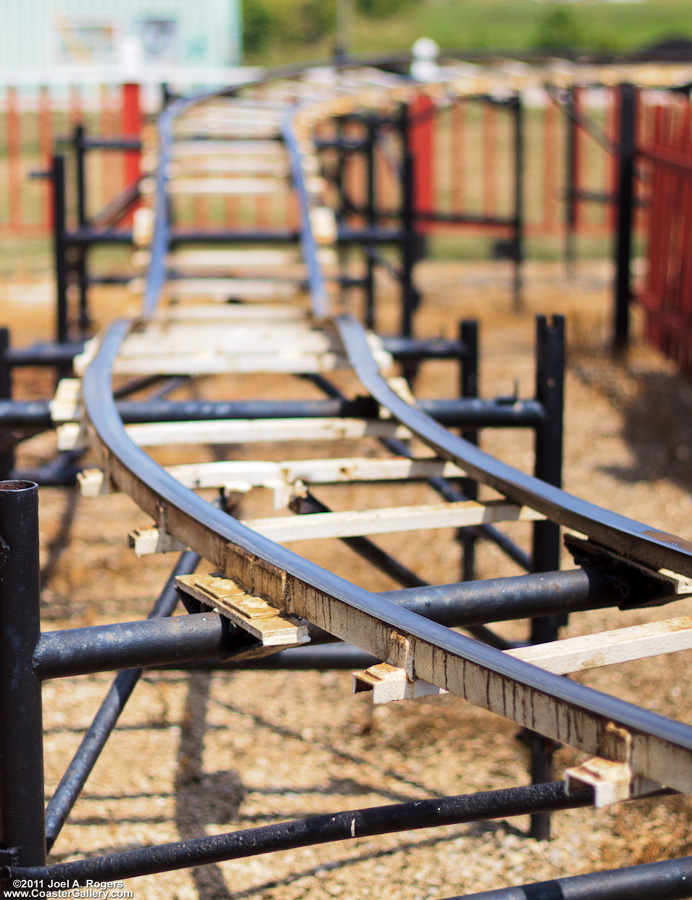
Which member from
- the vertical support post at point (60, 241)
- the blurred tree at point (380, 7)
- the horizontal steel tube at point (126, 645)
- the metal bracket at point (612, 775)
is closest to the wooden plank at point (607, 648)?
the metal bracket at point (612, 775)

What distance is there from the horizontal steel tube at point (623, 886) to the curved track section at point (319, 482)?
33 cm

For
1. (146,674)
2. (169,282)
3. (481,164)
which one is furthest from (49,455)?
(481,164)

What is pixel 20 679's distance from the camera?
4.97 ft

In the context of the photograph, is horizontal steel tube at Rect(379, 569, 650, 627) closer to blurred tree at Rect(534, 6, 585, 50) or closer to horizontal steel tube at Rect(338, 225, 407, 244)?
horizontal steel tube at Rect(338, 225, 407, 244)

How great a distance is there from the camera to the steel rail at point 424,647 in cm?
133

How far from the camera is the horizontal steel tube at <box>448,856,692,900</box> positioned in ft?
5.15

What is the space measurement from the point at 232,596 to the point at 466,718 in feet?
6.54

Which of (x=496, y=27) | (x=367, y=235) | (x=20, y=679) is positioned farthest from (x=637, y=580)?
(x=496, y=27)

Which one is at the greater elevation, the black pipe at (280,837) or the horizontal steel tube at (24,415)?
the horizontal steel tube at (24,415)

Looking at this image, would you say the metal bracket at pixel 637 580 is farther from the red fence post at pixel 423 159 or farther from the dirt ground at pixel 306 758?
the red fence post at pixel 423 159

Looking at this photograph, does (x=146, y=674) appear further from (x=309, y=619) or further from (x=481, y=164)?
(x=481, y=164)

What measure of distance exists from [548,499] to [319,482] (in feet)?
1.99

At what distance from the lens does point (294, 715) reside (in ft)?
11.7

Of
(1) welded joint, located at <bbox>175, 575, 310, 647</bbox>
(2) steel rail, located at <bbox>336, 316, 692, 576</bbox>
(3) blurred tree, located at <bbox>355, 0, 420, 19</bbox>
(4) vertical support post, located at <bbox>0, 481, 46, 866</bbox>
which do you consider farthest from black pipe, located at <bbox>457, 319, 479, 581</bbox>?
(3) blurred tree, located at <bbox>355, 0, 420, 19</bbox>
